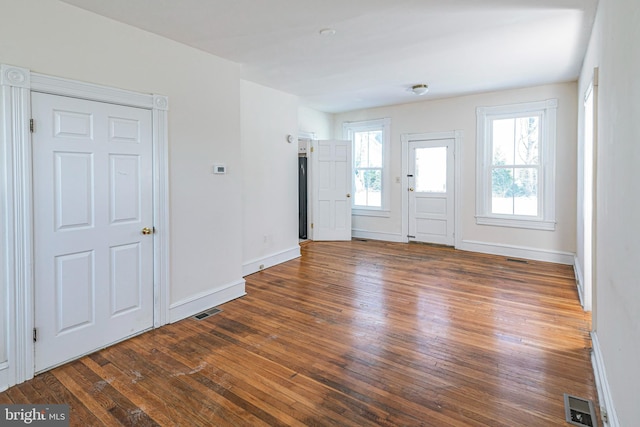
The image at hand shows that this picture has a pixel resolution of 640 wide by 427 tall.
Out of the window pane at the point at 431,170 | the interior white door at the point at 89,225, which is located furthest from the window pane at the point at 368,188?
the interior white door at the point at 89,225

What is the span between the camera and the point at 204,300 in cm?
353

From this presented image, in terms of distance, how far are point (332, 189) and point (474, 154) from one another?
2668mm

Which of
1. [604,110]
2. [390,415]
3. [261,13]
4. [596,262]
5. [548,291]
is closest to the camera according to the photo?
[390,415]

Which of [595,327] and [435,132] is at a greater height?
[435,132]

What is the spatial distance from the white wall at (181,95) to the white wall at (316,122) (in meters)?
2.94

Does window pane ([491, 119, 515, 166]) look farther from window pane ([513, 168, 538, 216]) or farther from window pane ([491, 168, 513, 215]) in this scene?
window pane ([513, 168, 538, 216])

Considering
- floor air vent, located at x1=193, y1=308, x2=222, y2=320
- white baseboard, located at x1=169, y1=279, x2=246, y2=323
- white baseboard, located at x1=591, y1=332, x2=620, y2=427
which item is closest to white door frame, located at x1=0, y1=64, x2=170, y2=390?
white baseboard, located at x1=169, y1=279, x2=246, y2=323

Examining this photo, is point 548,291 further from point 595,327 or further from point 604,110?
point 604,110

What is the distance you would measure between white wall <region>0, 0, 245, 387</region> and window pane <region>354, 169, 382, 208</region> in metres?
3.86

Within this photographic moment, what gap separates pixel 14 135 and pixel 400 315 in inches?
130

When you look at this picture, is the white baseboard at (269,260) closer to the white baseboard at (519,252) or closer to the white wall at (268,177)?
the white wall at (268,177)

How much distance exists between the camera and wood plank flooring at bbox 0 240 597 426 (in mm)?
1959

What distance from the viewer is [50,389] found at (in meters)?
2.19

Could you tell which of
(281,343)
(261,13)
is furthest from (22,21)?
(281,343)
